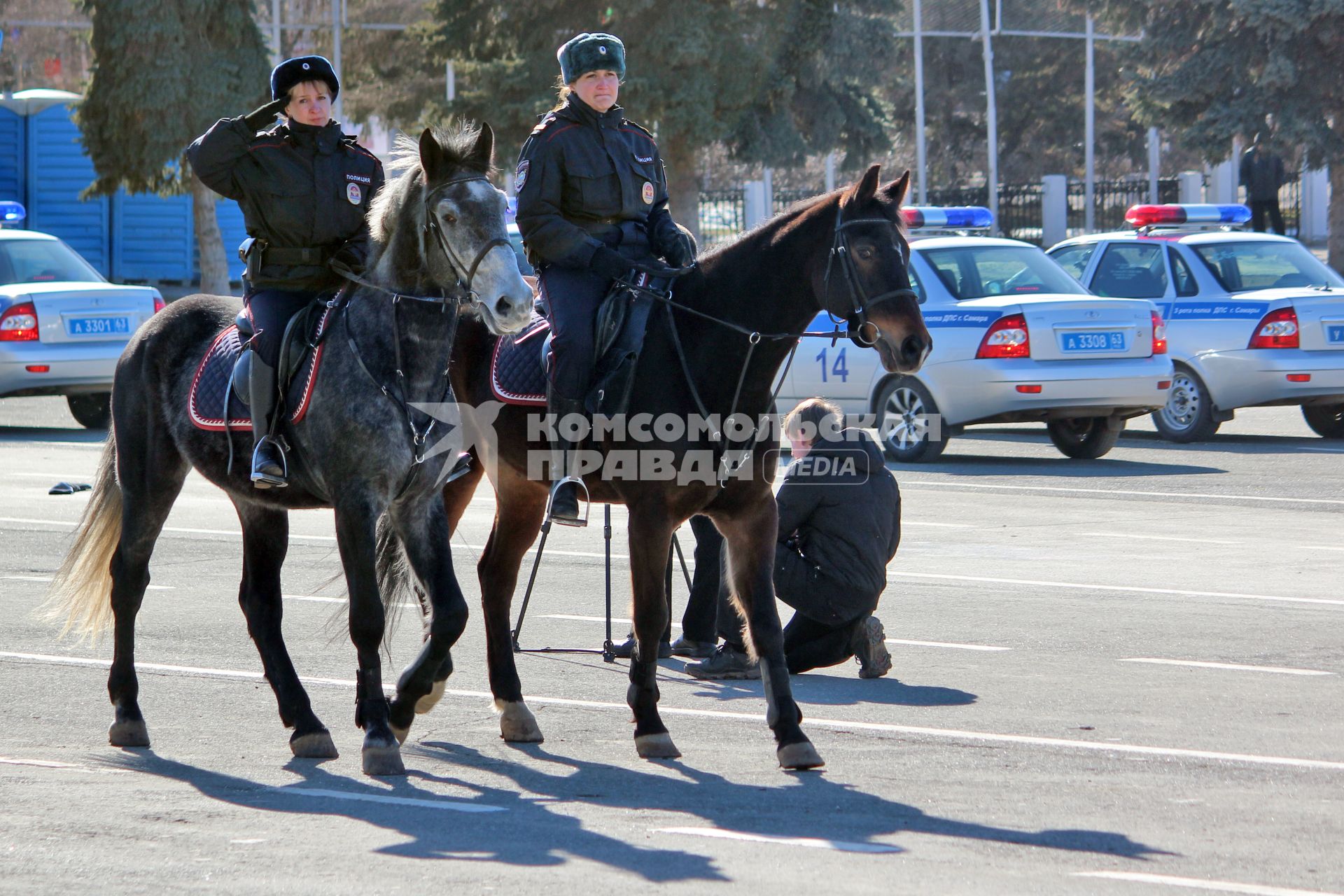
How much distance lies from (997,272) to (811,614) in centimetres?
980

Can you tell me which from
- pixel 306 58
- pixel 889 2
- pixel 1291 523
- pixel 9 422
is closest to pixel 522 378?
pixel 306 58

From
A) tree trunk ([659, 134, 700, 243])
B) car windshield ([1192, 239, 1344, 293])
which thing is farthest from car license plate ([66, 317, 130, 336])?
tree trunk ([659, 134, 700, 243])

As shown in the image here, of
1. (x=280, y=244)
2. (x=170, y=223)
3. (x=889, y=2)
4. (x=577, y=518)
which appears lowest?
(x=577, y=518)

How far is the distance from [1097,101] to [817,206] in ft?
191

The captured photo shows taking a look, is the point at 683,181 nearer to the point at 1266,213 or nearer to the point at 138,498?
the point at 1266,213

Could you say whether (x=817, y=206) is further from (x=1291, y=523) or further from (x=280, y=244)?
(x=1291, y=523)

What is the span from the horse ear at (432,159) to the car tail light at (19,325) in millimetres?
14058

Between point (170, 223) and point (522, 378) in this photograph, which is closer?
point (522, 378)

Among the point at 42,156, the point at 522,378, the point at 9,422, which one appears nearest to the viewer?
the point at 522,378

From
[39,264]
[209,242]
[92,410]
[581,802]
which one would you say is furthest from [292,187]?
[209,242]

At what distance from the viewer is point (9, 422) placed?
22.0 m

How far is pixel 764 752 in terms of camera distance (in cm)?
725

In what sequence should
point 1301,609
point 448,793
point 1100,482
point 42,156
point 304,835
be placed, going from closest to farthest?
point 304,835 → point 448,793 → point 1301,609 → point 1100,482 → point 42,156

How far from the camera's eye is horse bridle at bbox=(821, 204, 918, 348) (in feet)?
22.2
